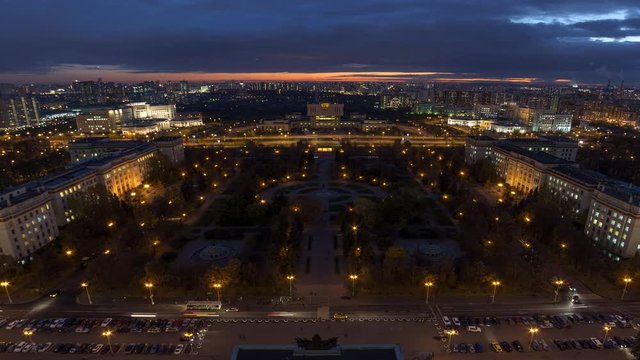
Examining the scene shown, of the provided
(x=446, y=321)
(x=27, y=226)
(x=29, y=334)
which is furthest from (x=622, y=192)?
(x=27, y=226)

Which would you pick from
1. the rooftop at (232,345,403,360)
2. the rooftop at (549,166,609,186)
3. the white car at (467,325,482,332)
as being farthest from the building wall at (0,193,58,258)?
the rooftop at (549,166,609,186)

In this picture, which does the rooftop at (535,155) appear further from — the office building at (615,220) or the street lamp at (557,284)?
the street lamp at (557,284)

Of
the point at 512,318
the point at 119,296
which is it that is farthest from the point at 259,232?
the point at 512,318

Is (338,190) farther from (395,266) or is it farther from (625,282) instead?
(625,282)

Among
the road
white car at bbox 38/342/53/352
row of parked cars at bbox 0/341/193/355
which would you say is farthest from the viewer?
the road

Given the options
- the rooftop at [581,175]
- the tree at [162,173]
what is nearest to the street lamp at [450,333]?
the rooftop at [581,175]

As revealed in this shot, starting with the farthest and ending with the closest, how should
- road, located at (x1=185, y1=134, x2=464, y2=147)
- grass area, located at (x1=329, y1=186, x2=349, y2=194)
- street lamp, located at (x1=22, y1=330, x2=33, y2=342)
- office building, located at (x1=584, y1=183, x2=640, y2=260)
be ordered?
road, located at (x1=185, y1=134, x2=464, y2=147)
grass area, located at (x1=329, y1=186, x2=349, y2=194)
office building, located at (x1=584, y1=183, x2=640, y2=260)
street lamp, located at (x1=22, y1=330, x2=33, y2=342)

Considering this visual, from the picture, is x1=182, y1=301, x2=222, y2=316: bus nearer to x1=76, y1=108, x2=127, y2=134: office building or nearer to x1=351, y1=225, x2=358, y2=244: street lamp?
x1=351, y1=225, x2=358, y2=244: street lamp
